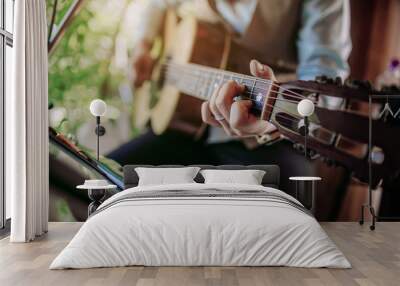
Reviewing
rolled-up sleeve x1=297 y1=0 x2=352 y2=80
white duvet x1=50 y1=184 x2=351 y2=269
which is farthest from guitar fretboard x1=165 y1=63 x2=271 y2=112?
white duvet x1=50 y1=184 x2=351 y2=269

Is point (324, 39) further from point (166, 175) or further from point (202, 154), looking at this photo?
point (166, 175)

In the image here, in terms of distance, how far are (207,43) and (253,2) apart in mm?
791

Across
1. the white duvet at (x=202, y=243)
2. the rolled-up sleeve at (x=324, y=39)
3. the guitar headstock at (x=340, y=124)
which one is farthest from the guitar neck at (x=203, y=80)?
the white duvet at (x=202, y=243)

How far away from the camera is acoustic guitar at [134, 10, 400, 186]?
714 cm

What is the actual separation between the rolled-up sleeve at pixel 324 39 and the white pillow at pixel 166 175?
1.97 meters

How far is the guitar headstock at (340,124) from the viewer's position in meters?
7.12

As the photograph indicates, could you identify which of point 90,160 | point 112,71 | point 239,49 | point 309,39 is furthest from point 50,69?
point 309,39

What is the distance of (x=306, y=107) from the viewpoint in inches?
265

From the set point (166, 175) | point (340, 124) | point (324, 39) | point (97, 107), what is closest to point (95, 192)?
point (166, 175)

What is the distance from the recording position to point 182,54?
286 inches

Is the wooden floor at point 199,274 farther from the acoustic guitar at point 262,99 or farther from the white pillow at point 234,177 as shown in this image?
the acoustic guitar at point 262,99

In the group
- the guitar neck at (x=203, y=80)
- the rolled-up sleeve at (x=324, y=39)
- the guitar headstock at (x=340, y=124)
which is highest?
the rolled-up sleeve at (x=324, y=39)

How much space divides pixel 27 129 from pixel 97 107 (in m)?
1.19

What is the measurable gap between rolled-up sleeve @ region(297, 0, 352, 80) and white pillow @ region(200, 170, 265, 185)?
1539mm
